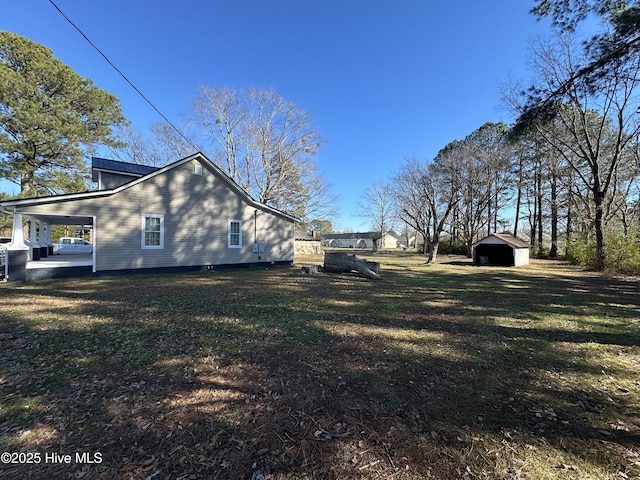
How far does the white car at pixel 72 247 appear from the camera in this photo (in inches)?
694

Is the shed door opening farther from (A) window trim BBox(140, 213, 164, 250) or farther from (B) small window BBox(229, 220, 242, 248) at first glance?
(A) window trim BBox(140, 213, 164, 250)

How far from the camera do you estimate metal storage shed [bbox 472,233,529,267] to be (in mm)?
19375

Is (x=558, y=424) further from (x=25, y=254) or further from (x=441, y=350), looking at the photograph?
(x=25, y=254)

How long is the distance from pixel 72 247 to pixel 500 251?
30.0 metres

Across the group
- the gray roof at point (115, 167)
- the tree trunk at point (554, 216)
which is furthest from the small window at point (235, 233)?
the tree trunk at point (554, 216)

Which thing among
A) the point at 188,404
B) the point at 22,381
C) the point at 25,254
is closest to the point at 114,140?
the point at 25,254

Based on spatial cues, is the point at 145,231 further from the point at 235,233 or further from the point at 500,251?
the point at 500,251

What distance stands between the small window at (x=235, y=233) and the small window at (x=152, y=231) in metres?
3.19

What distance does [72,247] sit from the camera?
18.7m

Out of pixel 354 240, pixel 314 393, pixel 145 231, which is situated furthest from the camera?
pixel 354 240

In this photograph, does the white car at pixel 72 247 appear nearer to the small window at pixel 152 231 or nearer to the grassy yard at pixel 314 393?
the small window at pixel 152 231

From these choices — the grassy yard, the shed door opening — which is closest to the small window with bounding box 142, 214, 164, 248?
the grassy yard

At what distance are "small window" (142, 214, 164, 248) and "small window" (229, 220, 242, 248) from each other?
319cm

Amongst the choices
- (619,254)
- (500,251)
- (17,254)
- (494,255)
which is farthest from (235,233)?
(619,254)
